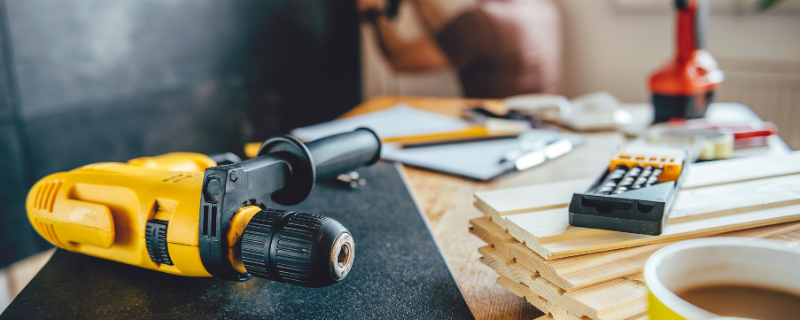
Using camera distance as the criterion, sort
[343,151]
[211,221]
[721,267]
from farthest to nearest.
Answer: [343,151], [211,221], [721,267]

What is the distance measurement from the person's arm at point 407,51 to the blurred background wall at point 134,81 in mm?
255

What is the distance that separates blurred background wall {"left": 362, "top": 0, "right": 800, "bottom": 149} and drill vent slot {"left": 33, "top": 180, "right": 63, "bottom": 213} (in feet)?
4.82

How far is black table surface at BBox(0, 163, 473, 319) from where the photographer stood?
0.35 meters

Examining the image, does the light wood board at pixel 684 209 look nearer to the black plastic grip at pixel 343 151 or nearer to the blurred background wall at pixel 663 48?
the black plastic grip at pixel 343 151

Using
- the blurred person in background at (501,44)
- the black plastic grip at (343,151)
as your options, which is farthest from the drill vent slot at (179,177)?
the blurred person in background at (501,44)

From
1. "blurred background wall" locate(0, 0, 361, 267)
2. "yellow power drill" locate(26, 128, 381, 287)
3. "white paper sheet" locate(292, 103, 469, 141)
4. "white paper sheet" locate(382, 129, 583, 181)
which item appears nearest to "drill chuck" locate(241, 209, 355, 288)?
"yellow power drill" locate(26, 128, 381, 287)

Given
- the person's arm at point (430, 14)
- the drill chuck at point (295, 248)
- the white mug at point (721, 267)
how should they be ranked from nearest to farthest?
the white mug at point (721, 267) < the drill chuck at point (295, 248) < the person's arm at point (430, 14)

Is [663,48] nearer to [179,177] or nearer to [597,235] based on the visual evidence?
[597,235]

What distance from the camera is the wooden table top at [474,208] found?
37cm

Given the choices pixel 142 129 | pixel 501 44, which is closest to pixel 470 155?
pixel 142 129

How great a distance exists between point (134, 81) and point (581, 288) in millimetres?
963

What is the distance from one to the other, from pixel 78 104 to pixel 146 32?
0.21m

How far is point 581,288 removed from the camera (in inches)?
11.9

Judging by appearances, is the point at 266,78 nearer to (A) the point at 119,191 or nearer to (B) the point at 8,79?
(B) the point at 8,79
